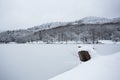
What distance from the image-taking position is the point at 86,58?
25.2 ft

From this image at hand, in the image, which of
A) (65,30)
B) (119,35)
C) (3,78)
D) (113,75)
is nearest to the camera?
(113,75)

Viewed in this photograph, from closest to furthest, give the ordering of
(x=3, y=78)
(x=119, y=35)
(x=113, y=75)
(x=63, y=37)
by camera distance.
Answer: (x=113, y=75) < (x=3, y=78) < (x=119, y=35) < (x=63, y=37)

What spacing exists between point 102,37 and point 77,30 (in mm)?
18921

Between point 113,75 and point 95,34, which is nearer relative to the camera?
point 113,75

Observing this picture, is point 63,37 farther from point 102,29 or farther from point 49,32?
point 102,29

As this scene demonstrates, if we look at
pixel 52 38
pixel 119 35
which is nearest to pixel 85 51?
pixel 119 35

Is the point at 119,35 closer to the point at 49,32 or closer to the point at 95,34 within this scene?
the point at 95,34

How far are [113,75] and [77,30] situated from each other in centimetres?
7419

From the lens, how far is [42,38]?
73125 mm

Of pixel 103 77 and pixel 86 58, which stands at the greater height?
pixel 103 77

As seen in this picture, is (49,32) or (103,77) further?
(49,32)

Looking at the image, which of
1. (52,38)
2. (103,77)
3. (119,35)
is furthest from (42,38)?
(103,77)

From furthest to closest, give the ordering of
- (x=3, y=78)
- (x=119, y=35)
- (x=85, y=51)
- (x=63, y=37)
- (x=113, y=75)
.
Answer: (x=63, y=37), (x=119, y=35), (x=85, y=51), (x=3, y=78), (x=113, y=75)

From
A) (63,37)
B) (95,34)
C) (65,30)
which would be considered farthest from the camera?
(65,30)
